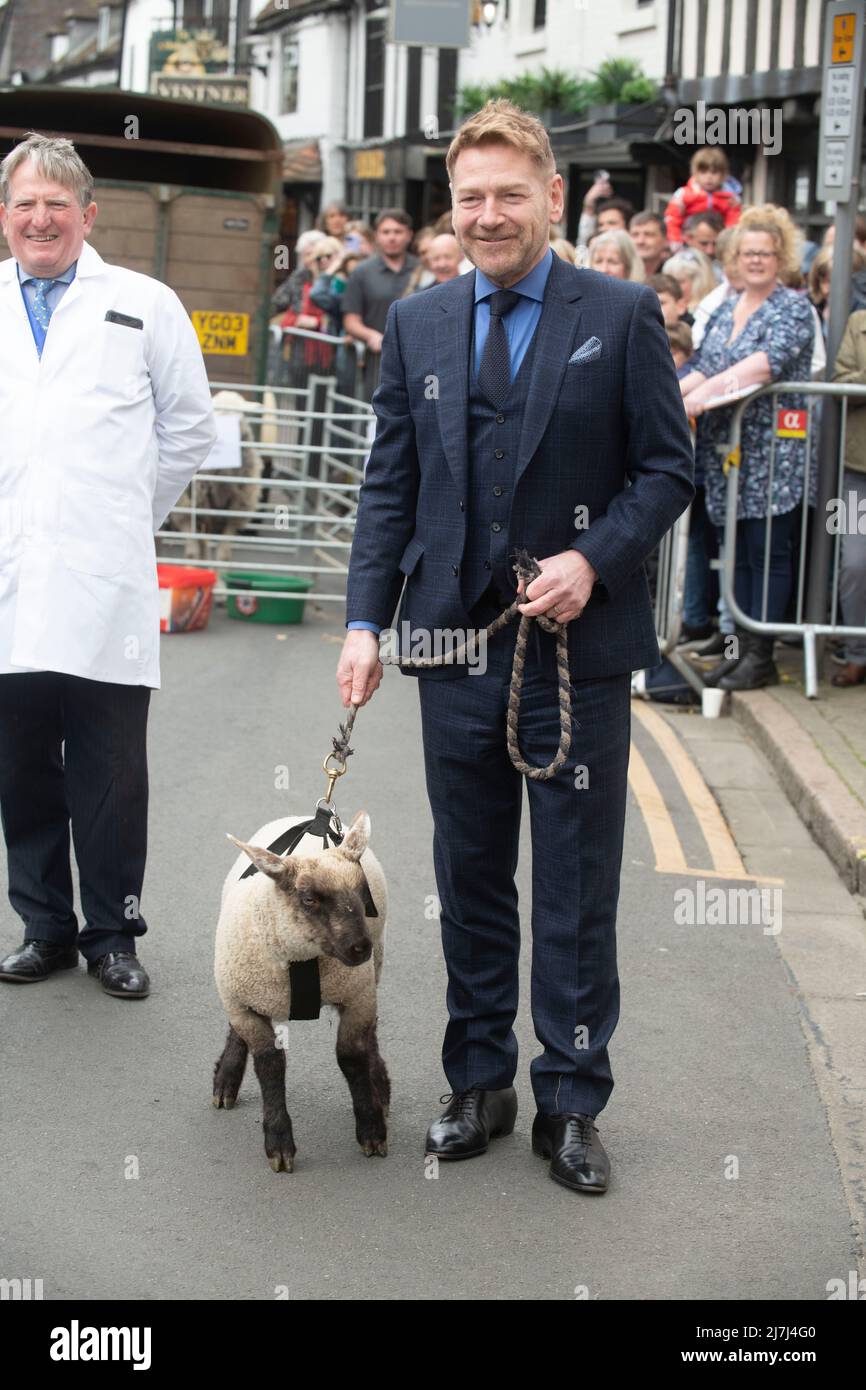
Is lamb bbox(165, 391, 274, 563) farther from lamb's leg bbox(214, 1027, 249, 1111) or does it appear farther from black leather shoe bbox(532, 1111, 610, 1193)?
black leather shoe bbox(532, 1111, 610, 1193)

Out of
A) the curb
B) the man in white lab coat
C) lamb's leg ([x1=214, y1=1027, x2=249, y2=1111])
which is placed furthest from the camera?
the curb

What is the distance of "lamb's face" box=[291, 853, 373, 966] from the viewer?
14.0 ft

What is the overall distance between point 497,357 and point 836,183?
6385mm

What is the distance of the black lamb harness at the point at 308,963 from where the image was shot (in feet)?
14.5

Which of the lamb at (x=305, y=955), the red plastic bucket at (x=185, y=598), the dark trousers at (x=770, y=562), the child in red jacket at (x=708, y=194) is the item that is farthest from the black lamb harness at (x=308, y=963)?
the child in red jacket at (x=708, y=194)

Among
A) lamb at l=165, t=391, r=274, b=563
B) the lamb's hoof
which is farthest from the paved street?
lamb at l=165, t=391, r=274, b=563

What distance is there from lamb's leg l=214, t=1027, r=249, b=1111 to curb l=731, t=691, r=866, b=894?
308 cm

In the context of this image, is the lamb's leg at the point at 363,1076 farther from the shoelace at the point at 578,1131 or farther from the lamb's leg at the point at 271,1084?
the shoelace at the point at 578,1131

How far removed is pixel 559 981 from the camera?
14.7ft

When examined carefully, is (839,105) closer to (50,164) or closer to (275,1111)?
(50,164)

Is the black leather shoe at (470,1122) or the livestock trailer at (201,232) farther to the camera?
the livestock trailer at (201,232)

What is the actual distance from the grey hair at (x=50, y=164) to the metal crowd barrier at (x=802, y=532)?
5087 mm
